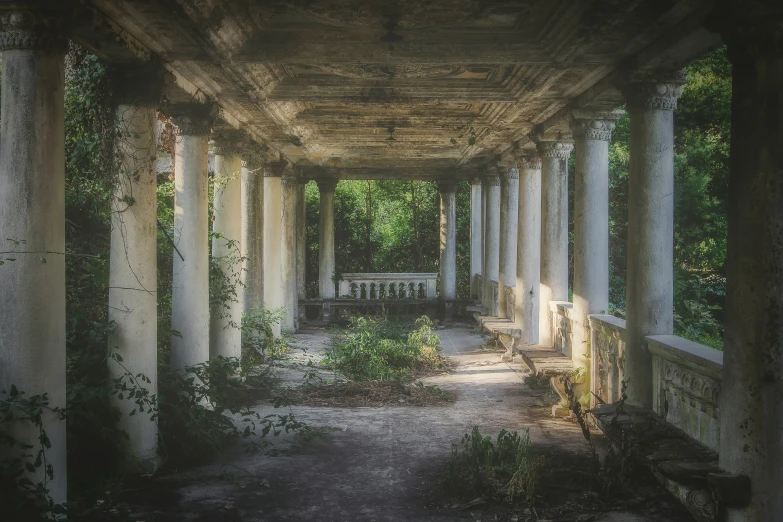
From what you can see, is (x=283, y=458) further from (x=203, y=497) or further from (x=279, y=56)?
(x=279, y=56)

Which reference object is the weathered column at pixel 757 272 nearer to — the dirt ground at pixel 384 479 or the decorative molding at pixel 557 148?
the dirt ground at pixel 384 479

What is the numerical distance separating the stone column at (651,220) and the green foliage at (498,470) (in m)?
1.46

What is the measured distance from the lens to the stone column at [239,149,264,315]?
13.1 m

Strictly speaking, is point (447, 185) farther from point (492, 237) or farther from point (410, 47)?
point (410, 47)

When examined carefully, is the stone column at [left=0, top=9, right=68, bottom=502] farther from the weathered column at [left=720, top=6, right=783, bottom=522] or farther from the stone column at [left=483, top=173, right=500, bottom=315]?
the stone column at [left=483, top=173, right=500, bottom=315]

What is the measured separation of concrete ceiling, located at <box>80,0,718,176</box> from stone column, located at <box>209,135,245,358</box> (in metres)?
0.87

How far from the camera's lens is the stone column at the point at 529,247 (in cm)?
1330

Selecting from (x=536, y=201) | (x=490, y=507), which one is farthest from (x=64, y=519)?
(x=536, y=201)

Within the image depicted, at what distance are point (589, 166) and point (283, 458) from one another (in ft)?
17.0

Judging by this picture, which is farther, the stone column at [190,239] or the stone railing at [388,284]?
the stone railing at [388,284]

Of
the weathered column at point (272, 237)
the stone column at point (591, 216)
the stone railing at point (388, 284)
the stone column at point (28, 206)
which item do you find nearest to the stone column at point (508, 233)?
the weathered column at point (272, 237)

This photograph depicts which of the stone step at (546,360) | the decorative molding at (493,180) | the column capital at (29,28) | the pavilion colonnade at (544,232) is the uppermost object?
the decorative molding at (493,180)

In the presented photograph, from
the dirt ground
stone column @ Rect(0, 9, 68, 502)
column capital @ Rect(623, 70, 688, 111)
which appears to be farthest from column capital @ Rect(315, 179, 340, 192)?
stone column @ Rect(0, 9, 68, 502)

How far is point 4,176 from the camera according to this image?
4.93 m
